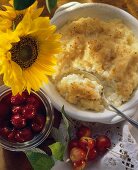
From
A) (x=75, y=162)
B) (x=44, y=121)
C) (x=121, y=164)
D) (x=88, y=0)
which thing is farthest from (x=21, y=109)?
(x=88, y=0)

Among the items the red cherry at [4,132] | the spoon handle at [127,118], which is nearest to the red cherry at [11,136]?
the red cherry at [4,132]

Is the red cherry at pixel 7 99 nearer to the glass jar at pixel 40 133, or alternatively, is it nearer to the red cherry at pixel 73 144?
the glass jar at pixel 40 133

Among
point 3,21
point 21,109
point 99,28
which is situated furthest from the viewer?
point 99,28

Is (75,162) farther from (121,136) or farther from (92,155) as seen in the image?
(121,136)

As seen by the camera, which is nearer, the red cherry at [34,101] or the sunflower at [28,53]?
the sunflower at [28,53]

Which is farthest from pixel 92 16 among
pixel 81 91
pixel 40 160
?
pixel 40 160

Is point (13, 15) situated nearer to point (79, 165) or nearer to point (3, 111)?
point (3, 111)
